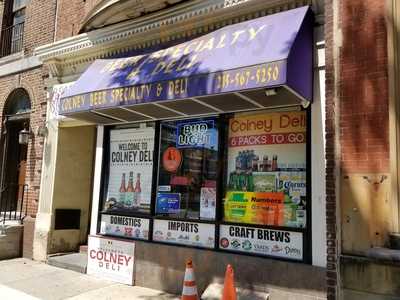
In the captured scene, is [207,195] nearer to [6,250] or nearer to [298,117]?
[298,117]

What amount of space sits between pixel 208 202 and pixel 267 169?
3.90ft

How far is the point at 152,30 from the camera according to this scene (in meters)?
7.85

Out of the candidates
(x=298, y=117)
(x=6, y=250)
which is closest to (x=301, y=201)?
(x=298, y=117)

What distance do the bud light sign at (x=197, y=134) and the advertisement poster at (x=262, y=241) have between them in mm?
1463

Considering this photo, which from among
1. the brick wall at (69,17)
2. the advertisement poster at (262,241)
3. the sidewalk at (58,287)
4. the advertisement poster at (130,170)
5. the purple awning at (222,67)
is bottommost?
the sidewalk at (58,287)

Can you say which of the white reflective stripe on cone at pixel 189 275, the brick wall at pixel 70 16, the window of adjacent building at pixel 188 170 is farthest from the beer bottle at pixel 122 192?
the brick wall at pixel 70 16

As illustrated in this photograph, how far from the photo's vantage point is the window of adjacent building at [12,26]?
12039 mm

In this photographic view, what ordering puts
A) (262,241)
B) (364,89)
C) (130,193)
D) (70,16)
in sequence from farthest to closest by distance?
(70,16)
(130,193)
(262,241)
(364,89)

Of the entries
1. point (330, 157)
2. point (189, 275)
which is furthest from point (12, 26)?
point (330, 157)

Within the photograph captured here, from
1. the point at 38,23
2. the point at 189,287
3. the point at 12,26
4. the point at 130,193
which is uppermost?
the point at 12,26

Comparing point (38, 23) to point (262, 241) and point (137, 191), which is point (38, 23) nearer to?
point (137, 191)

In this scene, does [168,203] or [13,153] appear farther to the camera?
[13,153]

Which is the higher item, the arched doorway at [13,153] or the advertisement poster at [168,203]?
the arched doorway at [13,153]

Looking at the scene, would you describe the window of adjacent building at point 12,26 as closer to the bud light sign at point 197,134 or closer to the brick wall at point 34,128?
the brick wall at point 34,128
